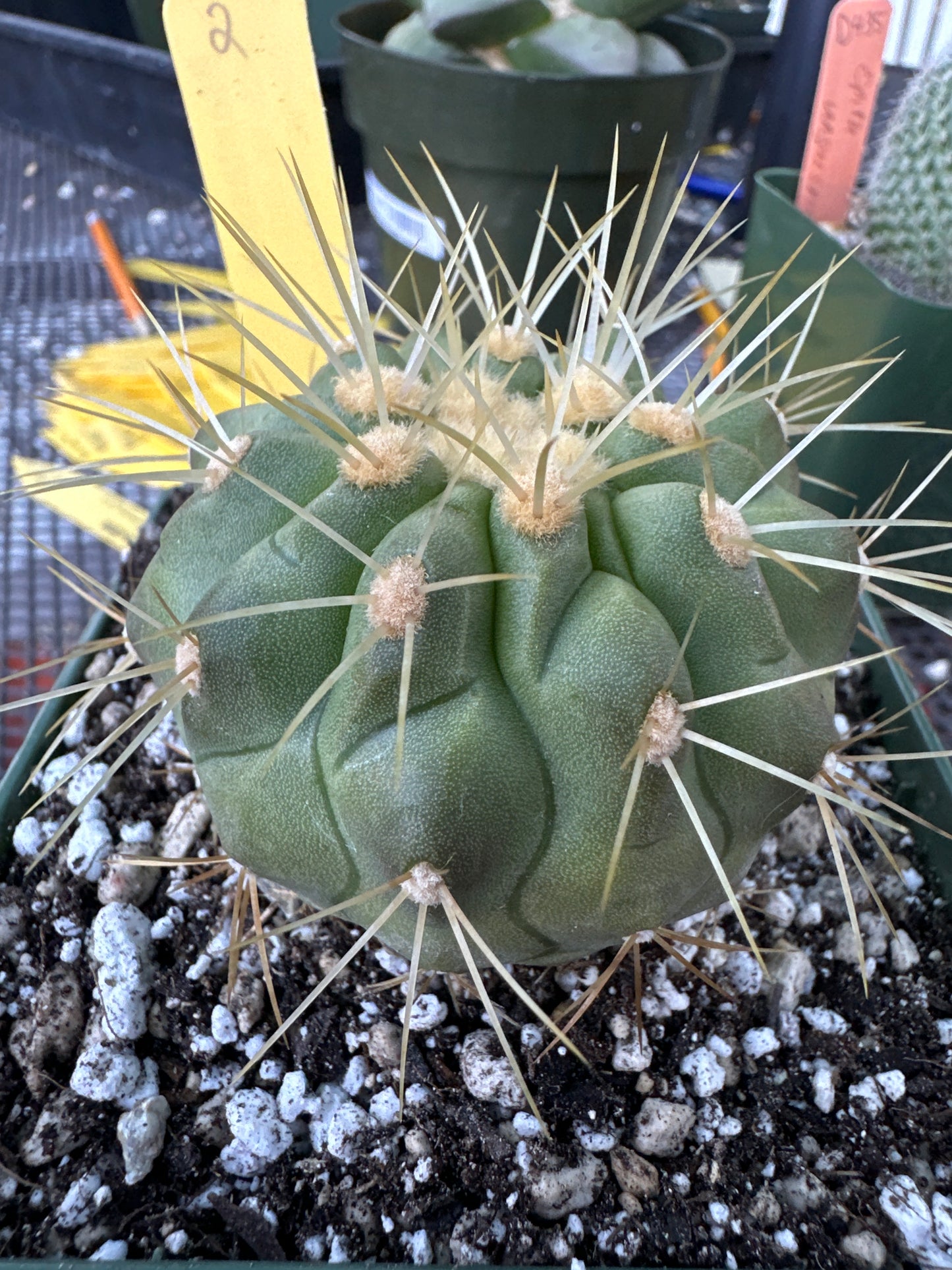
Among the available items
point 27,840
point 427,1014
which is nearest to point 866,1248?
point 427,1014

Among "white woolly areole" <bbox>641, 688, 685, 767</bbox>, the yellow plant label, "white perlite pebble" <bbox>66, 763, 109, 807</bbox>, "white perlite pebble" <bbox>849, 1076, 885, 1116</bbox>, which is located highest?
"white woolly areole" <bbox>641, 688, 685, 767</bbox>

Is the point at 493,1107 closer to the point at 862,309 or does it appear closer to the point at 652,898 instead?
the point at 652,898

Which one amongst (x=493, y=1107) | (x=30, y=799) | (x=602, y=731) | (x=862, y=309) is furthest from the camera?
(x=862, y=309)

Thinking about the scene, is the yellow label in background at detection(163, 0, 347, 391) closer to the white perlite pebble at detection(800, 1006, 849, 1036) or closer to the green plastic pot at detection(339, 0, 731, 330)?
the green plastic pot at detection(339, 0, 731, 330)

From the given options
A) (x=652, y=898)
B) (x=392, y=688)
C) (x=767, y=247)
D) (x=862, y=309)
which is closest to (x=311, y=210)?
(x=392, y=688)

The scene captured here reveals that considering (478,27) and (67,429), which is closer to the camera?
(478,27)

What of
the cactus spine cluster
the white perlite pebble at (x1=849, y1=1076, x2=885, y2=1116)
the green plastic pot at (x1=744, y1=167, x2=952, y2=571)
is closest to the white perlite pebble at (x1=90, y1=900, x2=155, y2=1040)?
the white perlite pebble at (x1=849, y1=1076, x2=885, y2=1116)

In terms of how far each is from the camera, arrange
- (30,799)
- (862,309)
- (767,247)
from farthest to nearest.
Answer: (767,247), (862,309), (30,799)
